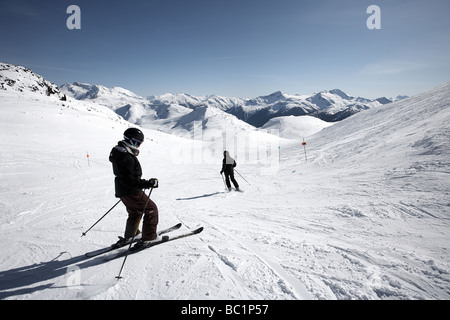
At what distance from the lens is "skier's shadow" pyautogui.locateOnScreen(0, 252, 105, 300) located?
3.64 metres

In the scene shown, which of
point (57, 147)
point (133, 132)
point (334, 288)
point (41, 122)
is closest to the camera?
point (334, 288)

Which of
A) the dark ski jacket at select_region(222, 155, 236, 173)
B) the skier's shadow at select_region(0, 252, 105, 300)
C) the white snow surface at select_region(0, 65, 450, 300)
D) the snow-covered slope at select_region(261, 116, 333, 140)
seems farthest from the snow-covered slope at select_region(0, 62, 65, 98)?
the snow-covered slope at select_region(261, 116, 333, 140)

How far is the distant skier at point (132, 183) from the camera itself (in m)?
4.29

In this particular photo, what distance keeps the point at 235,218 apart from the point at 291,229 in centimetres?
178

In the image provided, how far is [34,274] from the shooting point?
13.4 feet

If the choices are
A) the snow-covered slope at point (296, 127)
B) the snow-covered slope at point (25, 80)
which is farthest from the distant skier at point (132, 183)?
the snow-covered slope at point (296, 127)

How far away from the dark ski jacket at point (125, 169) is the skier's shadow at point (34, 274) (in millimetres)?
1609

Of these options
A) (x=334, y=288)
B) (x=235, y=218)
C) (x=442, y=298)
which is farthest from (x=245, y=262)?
(x=442, y=298)

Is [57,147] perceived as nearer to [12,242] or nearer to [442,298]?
[12,242]

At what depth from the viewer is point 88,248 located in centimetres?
504

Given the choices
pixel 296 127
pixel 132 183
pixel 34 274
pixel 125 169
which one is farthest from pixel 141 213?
pixel 296 127

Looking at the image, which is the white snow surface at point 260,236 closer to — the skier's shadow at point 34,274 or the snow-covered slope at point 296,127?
the skier's shadow at point 34,274

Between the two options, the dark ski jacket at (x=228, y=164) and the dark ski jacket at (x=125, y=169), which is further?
the dark ski jacket at (x=228, y=164)

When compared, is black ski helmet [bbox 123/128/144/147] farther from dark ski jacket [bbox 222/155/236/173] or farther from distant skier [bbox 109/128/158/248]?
dark ski jacket [bbox 222/155/236/173]
